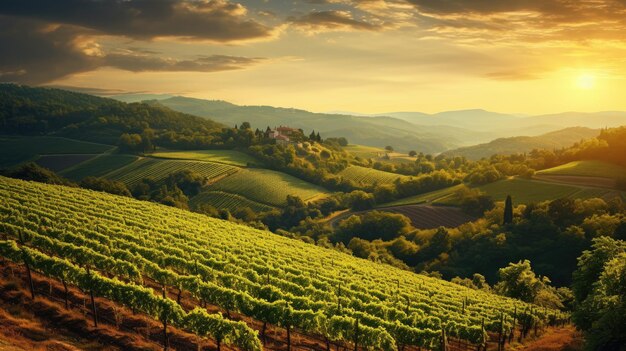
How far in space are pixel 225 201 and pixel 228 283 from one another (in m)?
109

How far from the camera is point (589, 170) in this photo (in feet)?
455

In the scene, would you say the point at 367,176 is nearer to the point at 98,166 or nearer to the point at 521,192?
the point at 521,192

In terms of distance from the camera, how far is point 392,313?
1403 inches

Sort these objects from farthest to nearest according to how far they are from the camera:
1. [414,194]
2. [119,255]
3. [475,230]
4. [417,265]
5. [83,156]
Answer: [83,156], [414,194], [475,230], [417,265], [119,255]

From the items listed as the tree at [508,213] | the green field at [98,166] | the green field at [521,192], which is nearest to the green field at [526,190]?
the green field at [521,192]

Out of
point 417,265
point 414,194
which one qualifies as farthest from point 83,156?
point 417,265

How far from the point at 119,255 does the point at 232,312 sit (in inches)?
453

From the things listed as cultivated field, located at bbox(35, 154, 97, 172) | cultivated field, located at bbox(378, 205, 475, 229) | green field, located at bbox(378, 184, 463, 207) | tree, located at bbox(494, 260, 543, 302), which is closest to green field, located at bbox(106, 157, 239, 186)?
cultivated field, located at bbox(35, 154, 97, 172)

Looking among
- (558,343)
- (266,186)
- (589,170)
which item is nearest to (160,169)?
(266,186)

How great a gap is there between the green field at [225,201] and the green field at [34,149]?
64.9m

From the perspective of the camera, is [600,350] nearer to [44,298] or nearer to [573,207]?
[44,298]

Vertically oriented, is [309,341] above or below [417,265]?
above

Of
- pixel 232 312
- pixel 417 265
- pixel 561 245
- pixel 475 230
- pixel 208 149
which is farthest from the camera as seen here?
pixel 208 149

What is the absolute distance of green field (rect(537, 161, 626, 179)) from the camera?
13323 cm
